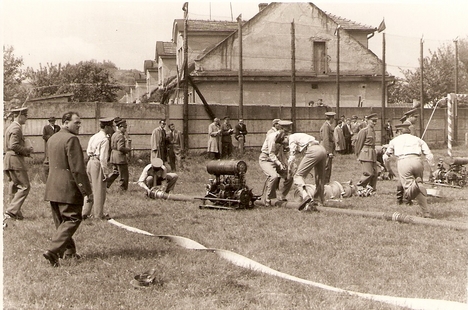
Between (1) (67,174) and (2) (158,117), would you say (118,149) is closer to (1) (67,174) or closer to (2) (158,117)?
(1) (67,174)

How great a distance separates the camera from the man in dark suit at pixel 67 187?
7484mm

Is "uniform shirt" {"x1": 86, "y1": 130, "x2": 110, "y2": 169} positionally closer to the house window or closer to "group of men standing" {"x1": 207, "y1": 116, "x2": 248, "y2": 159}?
"group of men standing" {"x1": 207, "y1": 116, "x2": 248, "y2": 159}

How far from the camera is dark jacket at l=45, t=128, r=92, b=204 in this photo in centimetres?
752

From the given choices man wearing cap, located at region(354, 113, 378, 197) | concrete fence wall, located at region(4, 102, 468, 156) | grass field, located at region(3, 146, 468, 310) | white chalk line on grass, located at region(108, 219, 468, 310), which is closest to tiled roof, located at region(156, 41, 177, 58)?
concrete fence wall, located at region(4, 102, 468, 156)

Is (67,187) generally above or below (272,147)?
below

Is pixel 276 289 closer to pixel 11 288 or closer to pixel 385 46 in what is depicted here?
pixel 11 288

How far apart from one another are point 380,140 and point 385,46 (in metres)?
5.42

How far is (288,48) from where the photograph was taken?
33438mm

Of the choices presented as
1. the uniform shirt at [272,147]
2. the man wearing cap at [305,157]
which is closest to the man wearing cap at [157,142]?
the uniform shirt at [272,147]

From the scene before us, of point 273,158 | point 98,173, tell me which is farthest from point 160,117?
point 98,173

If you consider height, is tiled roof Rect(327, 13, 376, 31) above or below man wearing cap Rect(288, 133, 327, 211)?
above

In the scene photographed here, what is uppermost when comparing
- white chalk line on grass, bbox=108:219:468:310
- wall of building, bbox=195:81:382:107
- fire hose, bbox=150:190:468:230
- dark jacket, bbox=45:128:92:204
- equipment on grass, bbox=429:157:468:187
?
wall of building, bbox=195:81:382:107

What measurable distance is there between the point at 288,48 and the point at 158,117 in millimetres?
13043

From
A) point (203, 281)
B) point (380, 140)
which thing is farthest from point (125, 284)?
point (380, 140)
